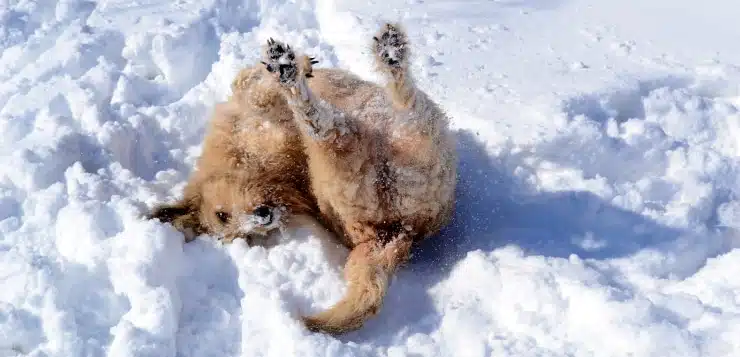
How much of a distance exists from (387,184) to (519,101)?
1.52 metres

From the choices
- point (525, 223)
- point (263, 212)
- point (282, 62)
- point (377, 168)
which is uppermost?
point (282, 62)

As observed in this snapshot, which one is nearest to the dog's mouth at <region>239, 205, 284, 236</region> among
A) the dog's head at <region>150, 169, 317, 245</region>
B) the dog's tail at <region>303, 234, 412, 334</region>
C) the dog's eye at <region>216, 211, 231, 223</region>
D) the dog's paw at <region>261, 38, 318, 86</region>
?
the dog's head at <region>150, 169, 317, 245</region>

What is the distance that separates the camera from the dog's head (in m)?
3.53

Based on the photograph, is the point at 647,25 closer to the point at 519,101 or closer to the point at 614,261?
the point at 519,101

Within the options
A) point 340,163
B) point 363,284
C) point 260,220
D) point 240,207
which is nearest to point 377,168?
point 340,163

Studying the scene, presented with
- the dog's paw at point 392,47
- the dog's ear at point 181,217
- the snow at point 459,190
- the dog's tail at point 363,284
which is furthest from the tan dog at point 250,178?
the dog's paw at point 392,47

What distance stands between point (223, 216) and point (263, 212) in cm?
25

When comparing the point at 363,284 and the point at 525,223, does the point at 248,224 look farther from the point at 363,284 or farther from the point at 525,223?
the point at 525,223

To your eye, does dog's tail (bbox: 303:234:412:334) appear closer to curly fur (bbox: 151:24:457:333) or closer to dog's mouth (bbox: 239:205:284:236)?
curly fur (bbox: 151:24:457:333)

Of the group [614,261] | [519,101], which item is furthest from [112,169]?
[614,261]

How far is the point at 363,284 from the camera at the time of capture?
3.19 meters

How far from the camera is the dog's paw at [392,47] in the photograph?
3020 mm

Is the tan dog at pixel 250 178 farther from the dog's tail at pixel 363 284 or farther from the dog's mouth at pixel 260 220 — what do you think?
the dog's tail at pixel 363 284

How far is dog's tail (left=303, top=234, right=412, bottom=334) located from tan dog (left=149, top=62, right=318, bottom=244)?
0.49 meters
